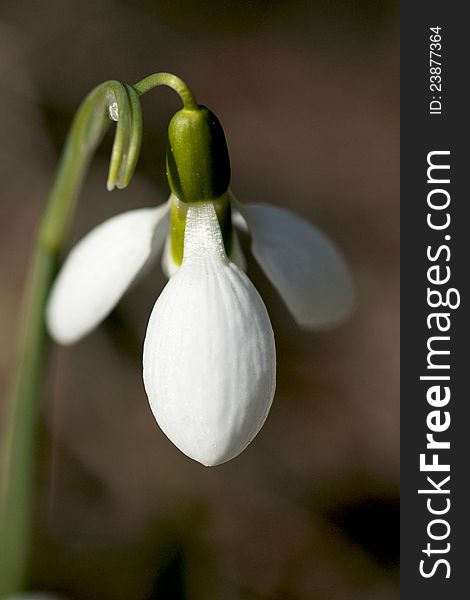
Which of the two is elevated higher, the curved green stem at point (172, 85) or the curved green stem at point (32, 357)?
the curved green stem at point (172, 85)

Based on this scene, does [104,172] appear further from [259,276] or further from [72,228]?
[259,276]

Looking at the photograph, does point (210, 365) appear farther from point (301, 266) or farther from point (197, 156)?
point (301, 266)

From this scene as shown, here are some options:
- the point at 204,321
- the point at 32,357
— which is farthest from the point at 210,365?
the point at 32,357

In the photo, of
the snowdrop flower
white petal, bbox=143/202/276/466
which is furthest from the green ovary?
white petal, bbox=143/202/276/466

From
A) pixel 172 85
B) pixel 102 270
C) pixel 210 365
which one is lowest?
pixel 210 365

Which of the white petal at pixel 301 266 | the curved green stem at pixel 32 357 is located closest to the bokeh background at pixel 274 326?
the curved green stem at pixel 32 357

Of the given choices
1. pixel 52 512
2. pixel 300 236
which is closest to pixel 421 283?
pixel 300 236

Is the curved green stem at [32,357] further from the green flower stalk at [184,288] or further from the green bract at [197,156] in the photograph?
the green bract at [197,156]
